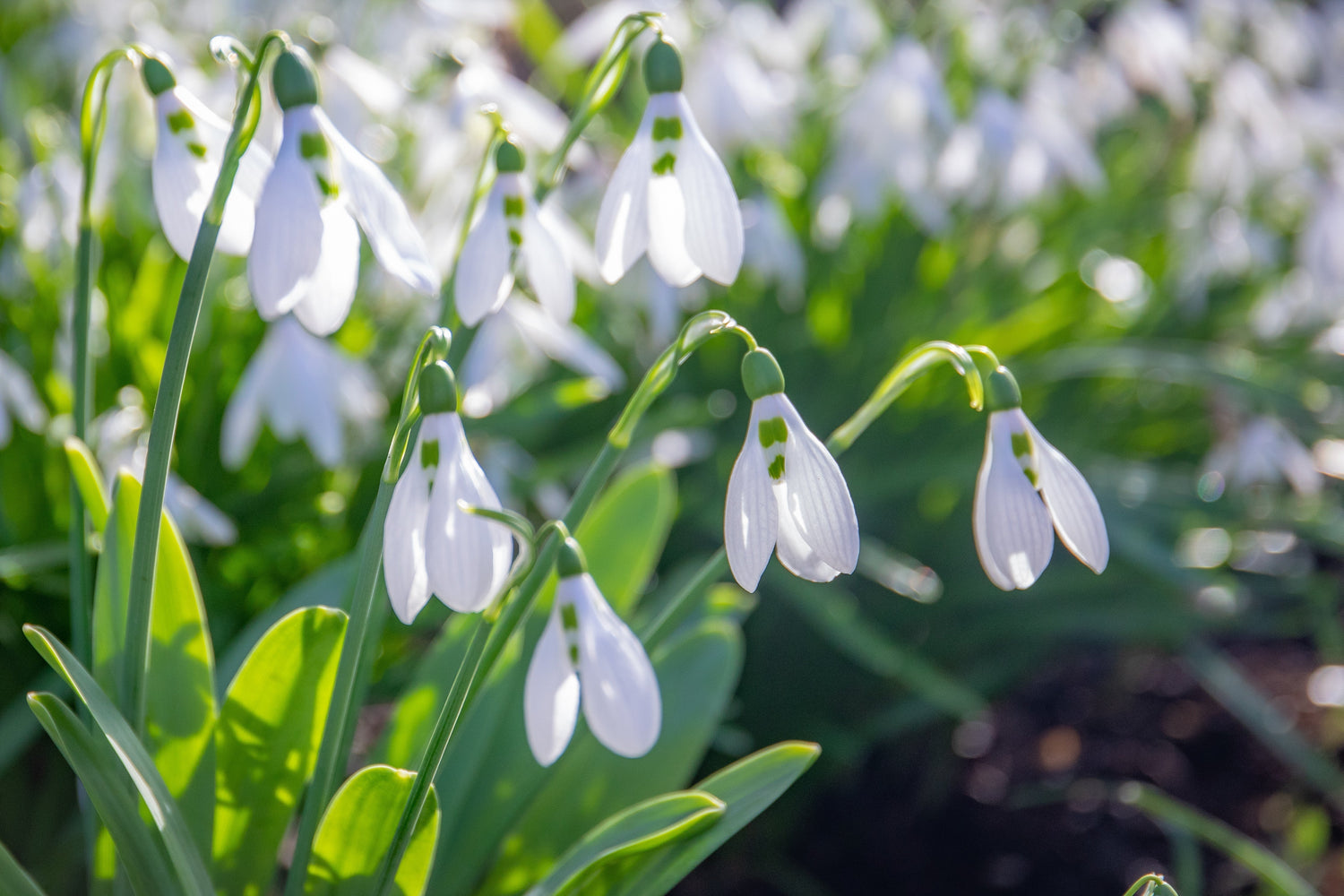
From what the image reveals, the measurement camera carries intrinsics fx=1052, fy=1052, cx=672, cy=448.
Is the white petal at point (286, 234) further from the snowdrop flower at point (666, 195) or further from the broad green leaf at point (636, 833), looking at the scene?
the broad green leaf at point (636, 833)

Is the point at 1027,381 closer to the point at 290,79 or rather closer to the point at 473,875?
the point at 473,875

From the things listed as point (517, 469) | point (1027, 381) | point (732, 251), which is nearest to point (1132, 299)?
point (1027, 381)

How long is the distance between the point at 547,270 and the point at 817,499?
275 mm

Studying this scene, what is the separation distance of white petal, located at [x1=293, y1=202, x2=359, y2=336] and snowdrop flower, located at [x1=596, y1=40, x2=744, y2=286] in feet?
0.46

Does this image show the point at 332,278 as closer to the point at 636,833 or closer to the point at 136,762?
the point at 136,762

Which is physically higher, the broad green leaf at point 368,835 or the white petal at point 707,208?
the white petal at point 707,208

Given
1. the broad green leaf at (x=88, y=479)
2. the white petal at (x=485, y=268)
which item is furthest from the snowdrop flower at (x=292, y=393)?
the white petal at (x=485, y=268)

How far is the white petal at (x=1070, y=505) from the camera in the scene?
588mm

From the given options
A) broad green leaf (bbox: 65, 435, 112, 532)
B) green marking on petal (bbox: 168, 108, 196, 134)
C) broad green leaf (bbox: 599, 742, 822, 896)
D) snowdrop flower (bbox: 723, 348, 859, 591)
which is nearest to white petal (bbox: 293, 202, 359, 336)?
green marking on petal (bbox: 168, 108, 196, 134)

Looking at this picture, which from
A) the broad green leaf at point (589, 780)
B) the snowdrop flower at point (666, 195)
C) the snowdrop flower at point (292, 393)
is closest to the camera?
the snowdrop flower at point (666, 195)

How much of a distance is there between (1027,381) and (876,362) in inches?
9.6

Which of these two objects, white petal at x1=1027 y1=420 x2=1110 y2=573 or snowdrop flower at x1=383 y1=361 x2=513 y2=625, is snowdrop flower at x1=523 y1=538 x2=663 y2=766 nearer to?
snowdrop flower at x1=383 y1=361 x2=513 y2=625

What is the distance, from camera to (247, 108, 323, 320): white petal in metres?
0.51

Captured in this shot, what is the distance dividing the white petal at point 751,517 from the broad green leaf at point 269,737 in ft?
1.02
